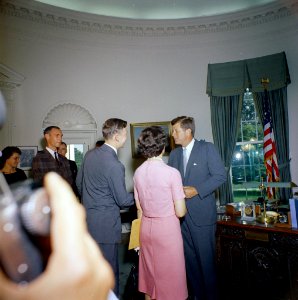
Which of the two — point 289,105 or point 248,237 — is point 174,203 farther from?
point 289,105

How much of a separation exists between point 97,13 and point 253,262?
22.0 ft

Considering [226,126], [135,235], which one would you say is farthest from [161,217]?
[226,126]

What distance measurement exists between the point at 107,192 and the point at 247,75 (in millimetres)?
5634

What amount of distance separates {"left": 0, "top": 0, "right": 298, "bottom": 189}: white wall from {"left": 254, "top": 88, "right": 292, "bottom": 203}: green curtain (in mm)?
145

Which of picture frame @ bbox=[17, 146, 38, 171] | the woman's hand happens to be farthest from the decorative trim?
the woman's hand

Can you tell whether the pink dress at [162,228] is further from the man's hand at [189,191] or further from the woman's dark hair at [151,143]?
the man's hand at [189,191]

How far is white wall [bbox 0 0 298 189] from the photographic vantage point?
20.2 feet

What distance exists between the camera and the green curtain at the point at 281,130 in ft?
21.4

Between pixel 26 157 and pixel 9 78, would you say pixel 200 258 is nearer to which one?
pixel 26 157

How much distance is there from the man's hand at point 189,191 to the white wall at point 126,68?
434 centimetres

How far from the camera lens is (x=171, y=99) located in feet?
23.8

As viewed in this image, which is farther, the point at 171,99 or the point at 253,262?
the point at 171,99

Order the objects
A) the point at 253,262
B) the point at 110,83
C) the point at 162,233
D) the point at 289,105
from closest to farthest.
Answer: the point at 162,233 → the point at 253,262 → the point at 289,105 → the point at 110,83

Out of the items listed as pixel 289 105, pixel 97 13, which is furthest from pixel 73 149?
pixel 289 105
